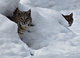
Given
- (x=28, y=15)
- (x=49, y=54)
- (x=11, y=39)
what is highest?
(x=28, y=15)

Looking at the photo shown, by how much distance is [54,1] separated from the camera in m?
12.2

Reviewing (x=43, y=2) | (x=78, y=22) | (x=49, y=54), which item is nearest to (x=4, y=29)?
(x=49, y=54)

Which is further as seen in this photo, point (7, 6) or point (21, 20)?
point (7, 6)

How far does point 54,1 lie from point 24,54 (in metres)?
7.94

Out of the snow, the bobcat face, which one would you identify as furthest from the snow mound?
the snow

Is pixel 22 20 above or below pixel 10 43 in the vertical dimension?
above

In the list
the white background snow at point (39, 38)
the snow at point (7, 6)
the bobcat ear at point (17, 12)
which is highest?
the snow at point (7, 6)

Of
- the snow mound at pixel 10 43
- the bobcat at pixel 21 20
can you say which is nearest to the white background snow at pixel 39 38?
the snow mound at pixel 10 43

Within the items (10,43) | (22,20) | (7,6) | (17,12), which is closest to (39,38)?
(22,20)

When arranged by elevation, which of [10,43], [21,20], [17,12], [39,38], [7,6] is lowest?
[39,38]

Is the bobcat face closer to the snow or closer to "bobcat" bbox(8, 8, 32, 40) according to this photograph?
"bobcat" bbox(8, 8, 32, 40)

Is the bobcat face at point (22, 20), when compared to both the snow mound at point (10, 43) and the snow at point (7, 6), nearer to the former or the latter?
the snow at point (7, 6)

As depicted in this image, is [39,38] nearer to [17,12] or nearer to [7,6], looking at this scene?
[17,12]

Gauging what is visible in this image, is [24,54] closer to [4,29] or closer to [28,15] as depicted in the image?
[4,29]
